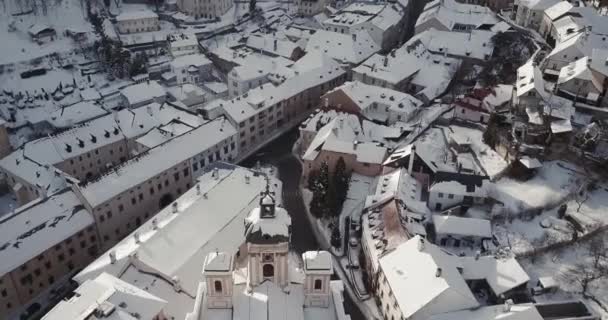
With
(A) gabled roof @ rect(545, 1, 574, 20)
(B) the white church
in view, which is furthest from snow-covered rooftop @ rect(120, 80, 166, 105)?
(A) gabled roof @ rect(545, 1, 574, 20)

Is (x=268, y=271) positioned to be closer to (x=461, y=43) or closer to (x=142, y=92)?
(x=142, y=92)

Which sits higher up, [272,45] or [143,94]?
[272,45]

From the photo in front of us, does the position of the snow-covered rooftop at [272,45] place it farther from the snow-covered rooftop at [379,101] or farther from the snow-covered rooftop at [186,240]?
the snow-covered rooftop at [186,240]

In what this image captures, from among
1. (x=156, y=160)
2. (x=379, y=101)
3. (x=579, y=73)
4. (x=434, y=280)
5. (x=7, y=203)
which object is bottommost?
(x=7, y=203)

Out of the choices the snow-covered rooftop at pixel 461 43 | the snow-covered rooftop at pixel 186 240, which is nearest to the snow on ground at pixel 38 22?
the snow-covered rooftop at pixel 186 240

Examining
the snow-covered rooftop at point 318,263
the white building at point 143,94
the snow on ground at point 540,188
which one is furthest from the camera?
the white building at point 143,94

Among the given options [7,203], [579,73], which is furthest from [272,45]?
[579,73]
